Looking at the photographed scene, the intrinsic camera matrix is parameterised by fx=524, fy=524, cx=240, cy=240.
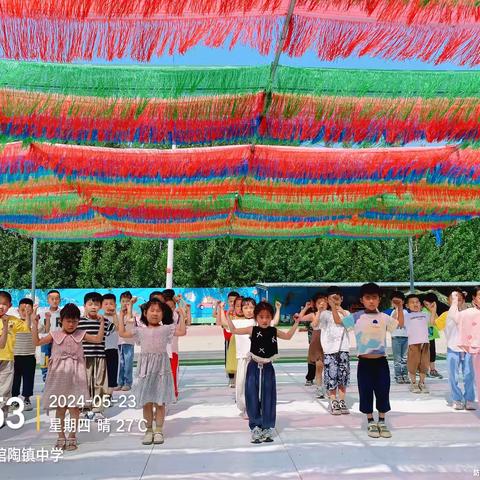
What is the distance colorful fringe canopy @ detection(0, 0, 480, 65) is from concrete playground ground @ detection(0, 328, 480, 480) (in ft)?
11.0

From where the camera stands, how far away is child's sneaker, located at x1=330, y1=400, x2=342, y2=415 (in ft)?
21.2

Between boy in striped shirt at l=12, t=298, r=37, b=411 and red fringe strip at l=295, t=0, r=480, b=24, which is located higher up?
red fringe strip at l=295, t=0, r=480, b=24

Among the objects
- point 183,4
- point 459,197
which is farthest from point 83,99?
point 459,197

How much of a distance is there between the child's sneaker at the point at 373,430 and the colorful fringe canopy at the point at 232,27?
3.64 metres

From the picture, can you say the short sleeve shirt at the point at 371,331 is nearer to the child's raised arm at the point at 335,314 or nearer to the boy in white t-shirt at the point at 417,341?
the child's raised arm at the point at 335,314

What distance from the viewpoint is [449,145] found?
5.79 m

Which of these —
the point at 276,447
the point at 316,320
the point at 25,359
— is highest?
the point at 316,320

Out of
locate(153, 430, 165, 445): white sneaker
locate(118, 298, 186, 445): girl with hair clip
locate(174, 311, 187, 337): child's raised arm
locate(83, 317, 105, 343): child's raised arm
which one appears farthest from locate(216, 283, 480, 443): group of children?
locate(83, 317, 105, 343): child's raised arm

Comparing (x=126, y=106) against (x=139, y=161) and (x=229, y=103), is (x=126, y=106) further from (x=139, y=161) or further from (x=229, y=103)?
(x=139, y=161)

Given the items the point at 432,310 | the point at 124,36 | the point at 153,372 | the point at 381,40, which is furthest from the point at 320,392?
the point at 124,36

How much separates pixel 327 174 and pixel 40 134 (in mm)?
3198

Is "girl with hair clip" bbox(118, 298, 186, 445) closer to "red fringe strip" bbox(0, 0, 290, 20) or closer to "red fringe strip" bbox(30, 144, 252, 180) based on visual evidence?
"red fringe strip" bbox(30, 144, 252, 180)

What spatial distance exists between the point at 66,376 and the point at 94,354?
119 centimetres

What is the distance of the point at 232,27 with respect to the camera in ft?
11.9
